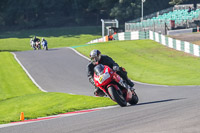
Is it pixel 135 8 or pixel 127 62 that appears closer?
pixel 127 62

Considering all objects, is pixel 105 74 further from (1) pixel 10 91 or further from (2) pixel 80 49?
(2) pixel 80 49

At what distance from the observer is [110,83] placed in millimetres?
10758

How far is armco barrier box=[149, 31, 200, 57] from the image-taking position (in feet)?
107

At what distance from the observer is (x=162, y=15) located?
219 feet

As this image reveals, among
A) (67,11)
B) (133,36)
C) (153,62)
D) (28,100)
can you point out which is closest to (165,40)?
(133,36)

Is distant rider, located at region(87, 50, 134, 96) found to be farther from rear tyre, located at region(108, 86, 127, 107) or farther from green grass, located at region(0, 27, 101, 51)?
green grass, located at region(0, 27, 101, 51)

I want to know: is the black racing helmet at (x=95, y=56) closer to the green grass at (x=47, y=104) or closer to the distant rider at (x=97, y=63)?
the distant rider at (x=97, y=63)

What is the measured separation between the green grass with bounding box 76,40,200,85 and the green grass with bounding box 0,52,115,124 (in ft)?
21.8

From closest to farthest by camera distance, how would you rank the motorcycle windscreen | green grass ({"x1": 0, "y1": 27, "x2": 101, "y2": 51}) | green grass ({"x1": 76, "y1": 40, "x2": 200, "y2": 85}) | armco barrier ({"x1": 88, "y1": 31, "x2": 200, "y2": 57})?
1. the motorcycle windscreen
2. green grass ({"x1": 76, "y1": 40, "x2": 200, "y2": 85})
3. armco barrier ({"x1": 88, "y1": 31, "x2": 200, "y2": 57})
4. green grass ({"x1": 0, "y1": 27, "x2": 101, "y2": 51})

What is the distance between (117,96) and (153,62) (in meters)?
20.8

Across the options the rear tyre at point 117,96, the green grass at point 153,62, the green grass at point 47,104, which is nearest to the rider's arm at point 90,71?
the rear tyre at point 117,96

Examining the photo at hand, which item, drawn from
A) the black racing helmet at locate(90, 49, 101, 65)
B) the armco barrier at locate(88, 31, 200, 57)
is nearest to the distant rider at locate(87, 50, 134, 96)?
the black racing helmet at locate(90, 49, 101, 65)

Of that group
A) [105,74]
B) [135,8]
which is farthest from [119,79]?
[135,8]

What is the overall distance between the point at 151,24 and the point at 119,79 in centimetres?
4257
